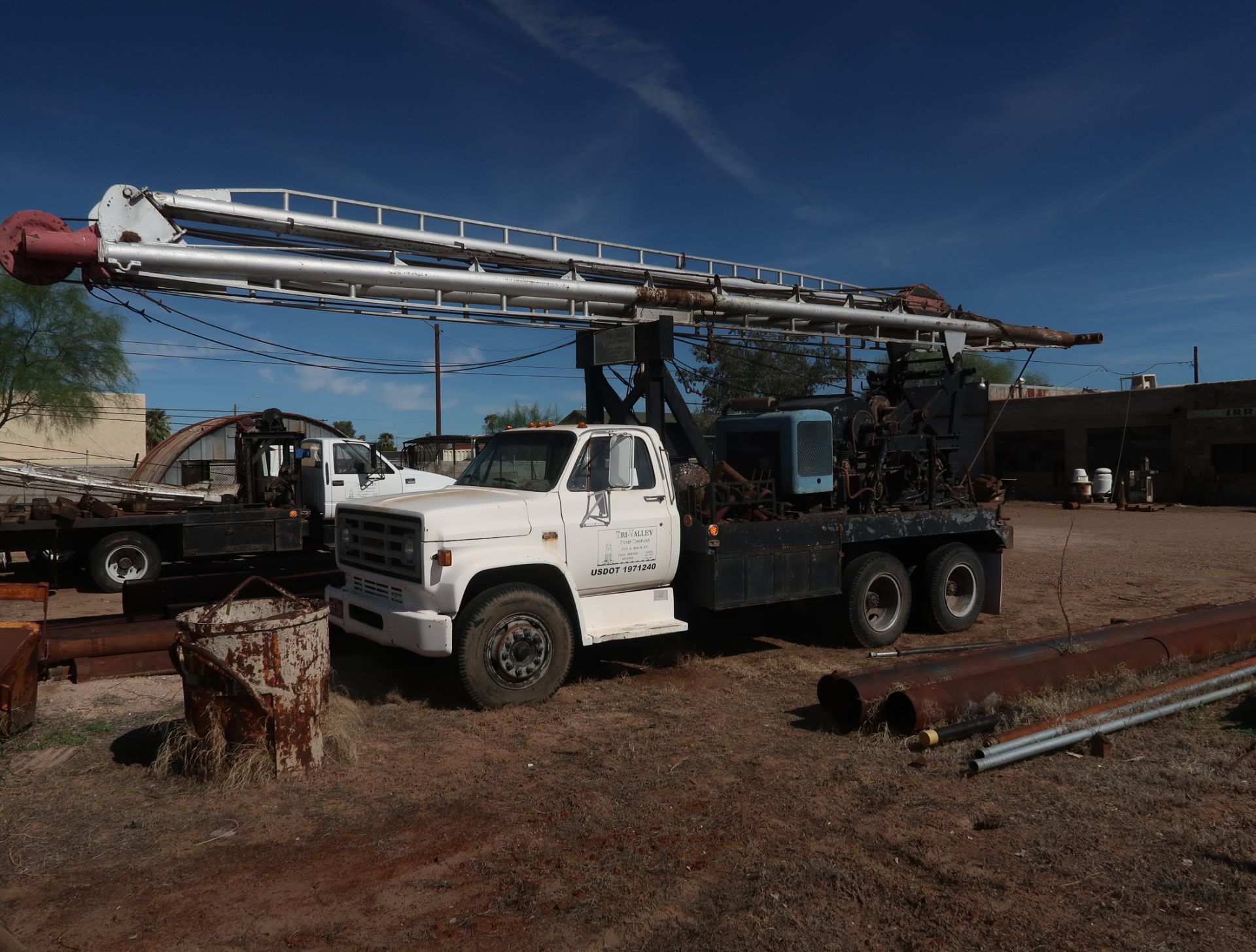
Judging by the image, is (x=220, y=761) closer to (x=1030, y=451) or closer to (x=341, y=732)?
(x=341, y=732)

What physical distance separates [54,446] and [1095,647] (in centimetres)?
3825

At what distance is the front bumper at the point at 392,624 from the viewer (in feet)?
19.5

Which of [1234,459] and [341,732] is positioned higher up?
[1234,459]

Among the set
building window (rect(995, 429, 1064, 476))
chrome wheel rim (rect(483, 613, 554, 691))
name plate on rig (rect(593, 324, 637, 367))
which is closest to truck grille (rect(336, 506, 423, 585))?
chrome wheel rim (rect(483, 613, 554, 691))

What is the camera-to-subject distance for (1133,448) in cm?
3056

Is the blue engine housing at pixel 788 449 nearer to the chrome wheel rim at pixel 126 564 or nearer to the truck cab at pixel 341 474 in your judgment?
the truck cab at pixel 341 474

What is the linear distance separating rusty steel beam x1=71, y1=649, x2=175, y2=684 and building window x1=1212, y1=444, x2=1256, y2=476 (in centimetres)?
3051

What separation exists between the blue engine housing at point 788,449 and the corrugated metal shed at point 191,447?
20.6 m

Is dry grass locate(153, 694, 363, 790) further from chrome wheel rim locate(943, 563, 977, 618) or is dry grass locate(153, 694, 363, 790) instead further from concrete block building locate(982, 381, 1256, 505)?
concrete block building locate(982, 381, 1256, 505)

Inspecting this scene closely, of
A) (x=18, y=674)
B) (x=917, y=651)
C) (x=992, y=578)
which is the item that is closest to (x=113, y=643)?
(x=18, y=674)

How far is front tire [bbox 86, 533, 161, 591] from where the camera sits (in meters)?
12.1

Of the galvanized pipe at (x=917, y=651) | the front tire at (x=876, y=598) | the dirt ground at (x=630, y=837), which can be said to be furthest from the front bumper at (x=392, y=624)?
the front tire at (x=876, y=598)

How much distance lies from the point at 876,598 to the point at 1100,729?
3564 mm

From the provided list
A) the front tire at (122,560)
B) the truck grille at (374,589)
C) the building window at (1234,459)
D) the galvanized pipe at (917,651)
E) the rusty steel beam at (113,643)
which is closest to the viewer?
the truck grille at (374,589)
